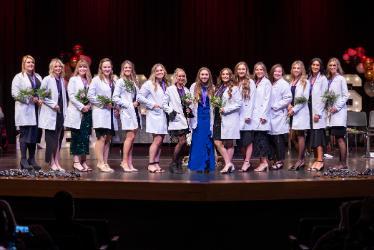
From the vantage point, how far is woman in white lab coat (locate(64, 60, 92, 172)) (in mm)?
8898

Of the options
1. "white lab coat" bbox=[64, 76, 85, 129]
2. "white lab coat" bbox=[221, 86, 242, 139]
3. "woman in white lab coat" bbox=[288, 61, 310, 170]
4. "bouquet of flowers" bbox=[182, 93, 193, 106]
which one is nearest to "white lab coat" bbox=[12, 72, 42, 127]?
"white lab coat" bbox=[64, 76, 85, 129]

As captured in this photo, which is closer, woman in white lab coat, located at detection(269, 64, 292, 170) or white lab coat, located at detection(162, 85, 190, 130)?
white lab coat, located at detection(162, 85, 190, 130)

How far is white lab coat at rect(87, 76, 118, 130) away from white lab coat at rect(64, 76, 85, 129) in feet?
0.60

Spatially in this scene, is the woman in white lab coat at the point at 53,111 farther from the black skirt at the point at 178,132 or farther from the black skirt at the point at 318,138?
the black skirt at the point at 318,138

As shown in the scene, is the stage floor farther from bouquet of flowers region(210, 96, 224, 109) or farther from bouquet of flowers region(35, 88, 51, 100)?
bouquet of flowers region(35, 88, 51, 100)

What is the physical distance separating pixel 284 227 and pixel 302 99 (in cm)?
200

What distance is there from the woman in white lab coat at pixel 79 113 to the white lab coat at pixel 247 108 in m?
2.14

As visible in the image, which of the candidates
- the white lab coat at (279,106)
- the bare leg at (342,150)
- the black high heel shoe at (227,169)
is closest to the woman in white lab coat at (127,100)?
the black high heel shoe at (227,169)
